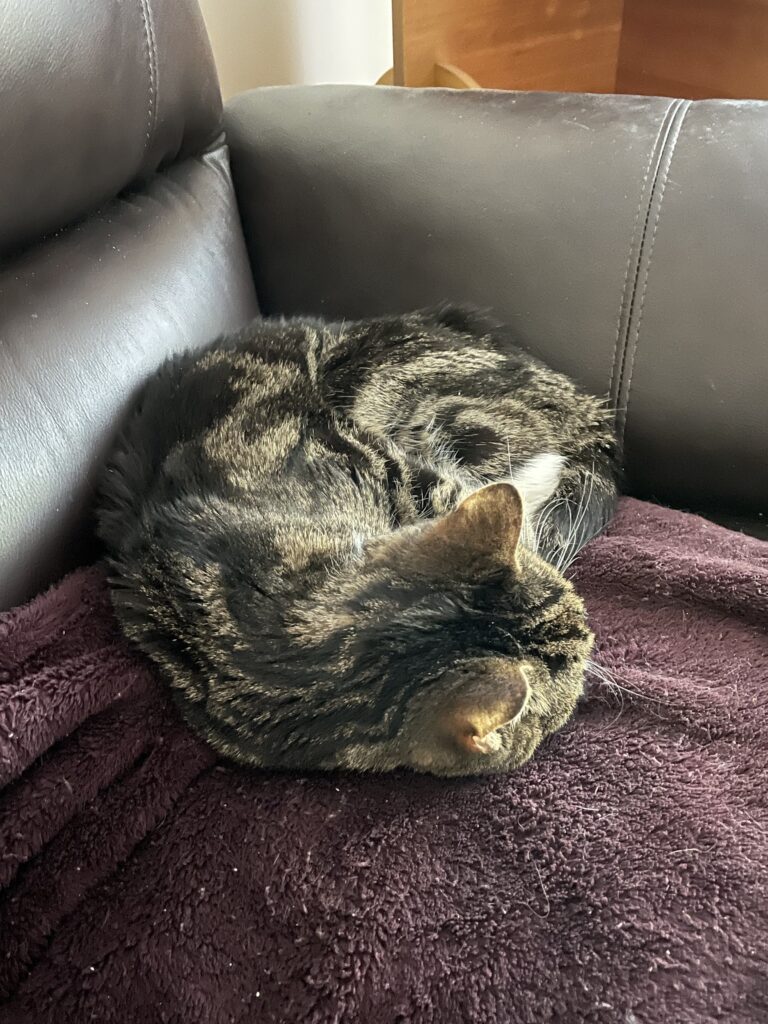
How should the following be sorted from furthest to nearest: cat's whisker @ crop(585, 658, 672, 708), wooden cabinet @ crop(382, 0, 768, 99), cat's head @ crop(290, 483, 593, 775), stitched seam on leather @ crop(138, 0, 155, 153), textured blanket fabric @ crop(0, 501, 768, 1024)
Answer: wooden cabinet @ crop(382, 0, 768, 99) → stitched seam on leather @ crop(138, 0, 155, 153) → cat's whisker @ crop(585, 658, 672, 708) → cat's head @ crop(290, 483, 593, 775) → textured blanket fabric @ crop(0, 501, 768, 1024)

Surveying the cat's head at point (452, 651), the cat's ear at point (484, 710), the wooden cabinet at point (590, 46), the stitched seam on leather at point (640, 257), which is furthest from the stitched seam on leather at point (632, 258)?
the wooden cabinet at point (590, 46)

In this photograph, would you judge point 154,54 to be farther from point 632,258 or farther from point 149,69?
point 632,258

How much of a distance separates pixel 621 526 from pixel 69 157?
88 cm

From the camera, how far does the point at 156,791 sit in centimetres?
82

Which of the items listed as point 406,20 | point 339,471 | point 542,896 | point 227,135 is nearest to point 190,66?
point 227,135

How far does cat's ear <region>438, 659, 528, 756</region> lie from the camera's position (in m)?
0.77

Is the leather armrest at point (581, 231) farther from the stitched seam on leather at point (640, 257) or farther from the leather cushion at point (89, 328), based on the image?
the leather cushion at point (89, 328)

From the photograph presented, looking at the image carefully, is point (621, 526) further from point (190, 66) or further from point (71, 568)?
point (190, 66)

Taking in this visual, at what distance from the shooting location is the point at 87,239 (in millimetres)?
1127

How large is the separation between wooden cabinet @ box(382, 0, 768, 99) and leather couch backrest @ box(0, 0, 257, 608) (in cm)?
85

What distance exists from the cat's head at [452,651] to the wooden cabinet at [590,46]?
→ 1.41 meters

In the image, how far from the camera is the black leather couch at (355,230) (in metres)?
1.00

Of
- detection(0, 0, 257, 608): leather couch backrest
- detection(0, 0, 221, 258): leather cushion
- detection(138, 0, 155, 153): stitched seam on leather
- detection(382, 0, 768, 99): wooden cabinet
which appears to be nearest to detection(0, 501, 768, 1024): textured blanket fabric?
detection(0, 0, 257, 608): leather couch backrest

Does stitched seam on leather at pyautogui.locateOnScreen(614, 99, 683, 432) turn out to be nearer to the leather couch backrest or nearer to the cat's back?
the cat's back
